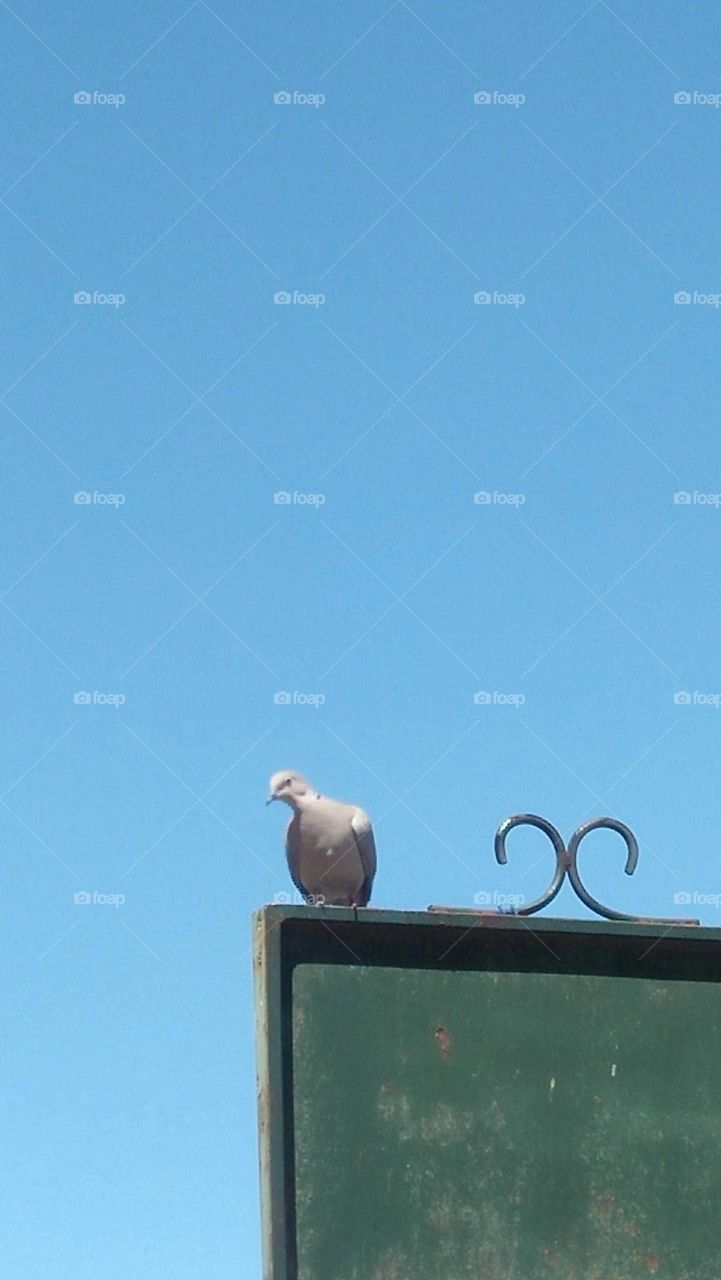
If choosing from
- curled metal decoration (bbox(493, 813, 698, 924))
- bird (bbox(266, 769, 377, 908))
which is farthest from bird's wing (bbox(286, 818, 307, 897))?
curled metal decoration (bbox(493, 813, 698, 924))

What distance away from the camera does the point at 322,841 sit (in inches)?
434

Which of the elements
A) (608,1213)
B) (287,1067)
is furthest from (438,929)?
(608,1213)

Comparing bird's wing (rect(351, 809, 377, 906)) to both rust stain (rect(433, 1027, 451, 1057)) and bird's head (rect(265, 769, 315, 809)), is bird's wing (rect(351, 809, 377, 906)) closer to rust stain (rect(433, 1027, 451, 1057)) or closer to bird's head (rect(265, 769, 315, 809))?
bird's head (rect(265, 769, 315, 809))

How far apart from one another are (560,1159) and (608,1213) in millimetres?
213

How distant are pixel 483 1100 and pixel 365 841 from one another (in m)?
5.47

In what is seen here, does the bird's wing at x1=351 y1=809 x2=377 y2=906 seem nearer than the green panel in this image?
No

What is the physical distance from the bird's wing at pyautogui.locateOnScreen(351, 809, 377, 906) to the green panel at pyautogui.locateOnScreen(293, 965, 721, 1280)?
518 centimetres

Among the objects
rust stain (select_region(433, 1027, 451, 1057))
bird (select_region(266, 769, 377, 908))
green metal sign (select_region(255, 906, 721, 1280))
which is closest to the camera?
green metal sign (select_region(255, 906, 721, 1280))

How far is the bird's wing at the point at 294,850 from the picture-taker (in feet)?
36.3

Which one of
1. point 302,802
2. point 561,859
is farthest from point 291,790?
point 561,859

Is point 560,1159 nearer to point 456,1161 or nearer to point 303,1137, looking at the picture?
point 456,1161

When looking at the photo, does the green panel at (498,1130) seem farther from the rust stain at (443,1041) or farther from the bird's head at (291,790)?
the bird's head at (291,790)

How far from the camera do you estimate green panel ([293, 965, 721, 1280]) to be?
5.64 m

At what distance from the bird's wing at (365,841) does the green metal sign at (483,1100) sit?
5150 mm
